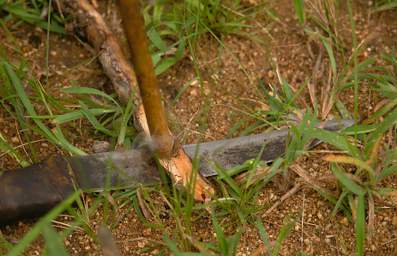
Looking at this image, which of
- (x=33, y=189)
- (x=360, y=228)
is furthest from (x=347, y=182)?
(x=33, y=189)

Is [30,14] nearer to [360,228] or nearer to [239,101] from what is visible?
[239,101]

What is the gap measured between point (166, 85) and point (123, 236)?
62 centimetres

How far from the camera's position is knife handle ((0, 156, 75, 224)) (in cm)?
188

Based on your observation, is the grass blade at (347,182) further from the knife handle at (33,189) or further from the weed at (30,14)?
the weed at (30,14)

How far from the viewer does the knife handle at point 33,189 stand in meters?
1.88

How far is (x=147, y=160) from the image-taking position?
6.62 ft

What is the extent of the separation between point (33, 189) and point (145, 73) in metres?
0.54

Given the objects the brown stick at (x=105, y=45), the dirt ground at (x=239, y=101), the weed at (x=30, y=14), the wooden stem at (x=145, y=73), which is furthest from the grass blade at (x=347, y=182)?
the weed at (x=30, y=14)

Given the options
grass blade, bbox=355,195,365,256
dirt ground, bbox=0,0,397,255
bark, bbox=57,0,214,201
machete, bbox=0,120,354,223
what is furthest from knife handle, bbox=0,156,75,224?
grass blade, bbox=355,195,365,256

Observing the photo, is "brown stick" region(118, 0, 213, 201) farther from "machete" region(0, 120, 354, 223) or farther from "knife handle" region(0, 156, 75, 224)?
"knife handle" region(0, 156, 75, 224)

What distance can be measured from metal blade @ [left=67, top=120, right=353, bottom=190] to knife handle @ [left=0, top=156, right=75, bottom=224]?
6cm

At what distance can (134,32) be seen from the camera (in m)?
1.50

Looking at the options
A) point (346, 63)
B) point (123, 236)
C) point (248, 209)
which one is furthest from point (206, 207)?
point (346, 63)

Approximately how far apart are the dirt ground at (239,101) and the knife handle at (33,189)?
105 mm
